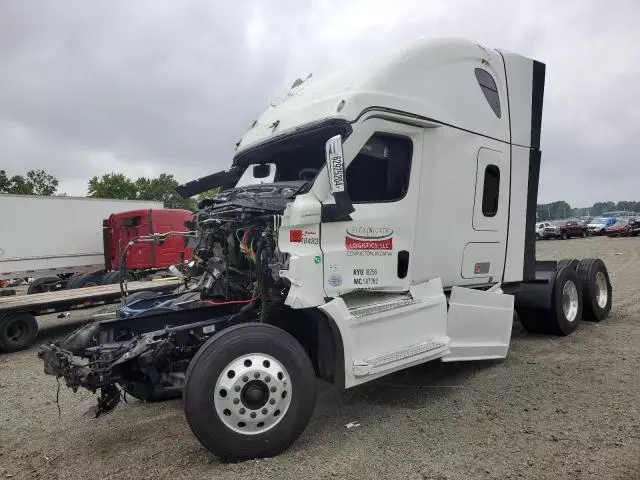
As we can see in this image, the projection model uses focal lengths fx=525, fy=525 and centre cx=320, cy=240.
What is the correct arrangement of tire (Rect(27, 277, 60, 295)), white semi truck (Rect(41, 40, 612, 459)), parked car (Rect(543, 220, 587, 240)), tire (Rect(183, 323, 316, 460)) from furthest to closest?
1. parked car (Rect(543, 220, 587, 240))
2. tire (Rect(27, 277, 60, 295))
3. white semi truck (Rect(41, 40, 612, 459))
4. tire (Rect(183, 323, 316, 460))

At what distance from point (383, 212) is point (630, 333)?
4.93 m

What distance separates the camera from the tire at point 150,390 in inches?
A: 166

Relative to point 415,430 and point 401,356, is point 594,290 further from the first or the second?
point 415,430

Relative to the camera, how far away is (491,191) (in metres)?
5.81

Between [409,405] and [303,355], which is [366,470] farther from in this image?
[409,405]

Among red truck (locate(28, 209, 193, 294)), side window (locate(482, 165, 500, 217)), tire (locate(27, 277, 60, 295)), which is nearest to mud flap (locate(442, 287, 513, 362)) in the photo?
side window (locate(482, 165, 500, 217))

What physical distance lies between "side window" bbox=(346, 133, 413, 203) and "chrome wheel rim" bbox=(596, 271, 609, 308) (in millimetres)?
5240

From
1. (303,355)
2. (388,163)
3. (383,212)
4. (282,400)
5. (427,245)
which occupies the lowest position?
(282,400)

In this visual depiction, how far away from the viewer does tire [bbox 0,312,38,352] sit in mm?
8727

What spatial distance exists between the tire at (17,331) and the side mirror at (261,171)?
5.76 m

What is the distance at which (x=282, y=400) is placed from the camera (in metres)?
3.80

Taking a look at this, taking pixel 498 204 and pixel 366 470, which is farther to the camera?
pixel 498 204

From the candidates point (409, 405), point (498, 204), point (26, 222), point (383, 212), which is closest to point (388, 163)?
point (383, 212)

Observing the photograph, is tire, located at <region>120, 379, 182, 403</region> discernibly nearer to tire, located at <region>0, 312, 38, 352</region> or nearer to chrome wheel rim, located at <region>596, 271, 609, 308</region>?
tire, located at <region>0, 312, 38, 352</region>
